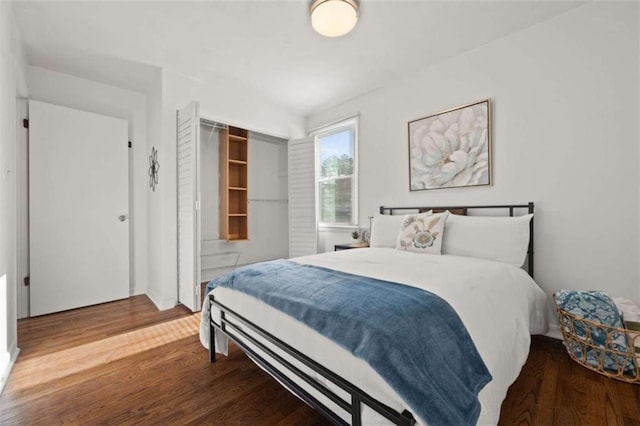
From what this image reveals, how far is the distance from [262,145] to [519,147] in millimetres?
3653

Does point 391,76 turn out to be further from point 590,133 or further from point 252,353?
point 252,353

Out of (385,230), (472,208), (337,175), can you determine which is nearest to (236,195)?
(337,175)

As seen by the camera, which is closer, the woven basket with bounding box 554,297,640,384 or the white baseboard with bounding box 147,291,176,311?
the woven basket with bounding box 554,297,640,384

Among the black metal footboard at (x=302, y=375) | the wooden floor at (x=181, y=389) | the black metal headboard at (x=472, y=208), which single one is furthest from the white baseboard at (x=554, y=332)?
the black metal footboard at (x=302, y=375)

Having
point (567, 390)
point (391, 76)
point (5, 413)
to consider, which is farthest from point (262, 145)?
point (567, 390)

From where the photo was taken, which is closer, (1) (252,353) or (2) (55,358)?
(1) (252,353)

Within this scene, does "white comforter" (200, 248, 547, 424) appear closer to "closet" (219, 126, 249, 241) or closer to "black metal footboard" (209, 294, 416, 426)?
"black metal footboard" (209, 294, 416, 426)

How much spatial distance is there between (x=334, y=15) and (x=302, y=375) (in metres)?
2.27

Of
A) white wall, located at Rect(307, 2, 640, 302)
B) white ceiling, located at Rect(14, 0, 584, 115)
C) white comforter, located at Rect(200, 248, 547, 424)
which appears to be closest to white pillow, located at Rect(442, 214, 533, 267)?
white comforter, located at Rect(200, 248, 547, 424)

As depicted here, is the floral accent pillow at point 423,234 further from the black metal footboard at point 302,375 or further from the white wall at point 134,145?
the white wall at point 134,145

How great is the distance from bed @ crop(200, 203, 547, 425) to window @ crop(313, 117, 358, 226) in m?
1.72

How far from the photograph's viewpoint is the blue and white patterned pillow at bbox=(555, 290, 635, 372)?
5.44 ft

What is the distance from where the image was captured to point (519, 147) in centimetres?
239

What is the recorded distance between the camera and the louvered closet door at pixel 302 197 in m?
4.01
